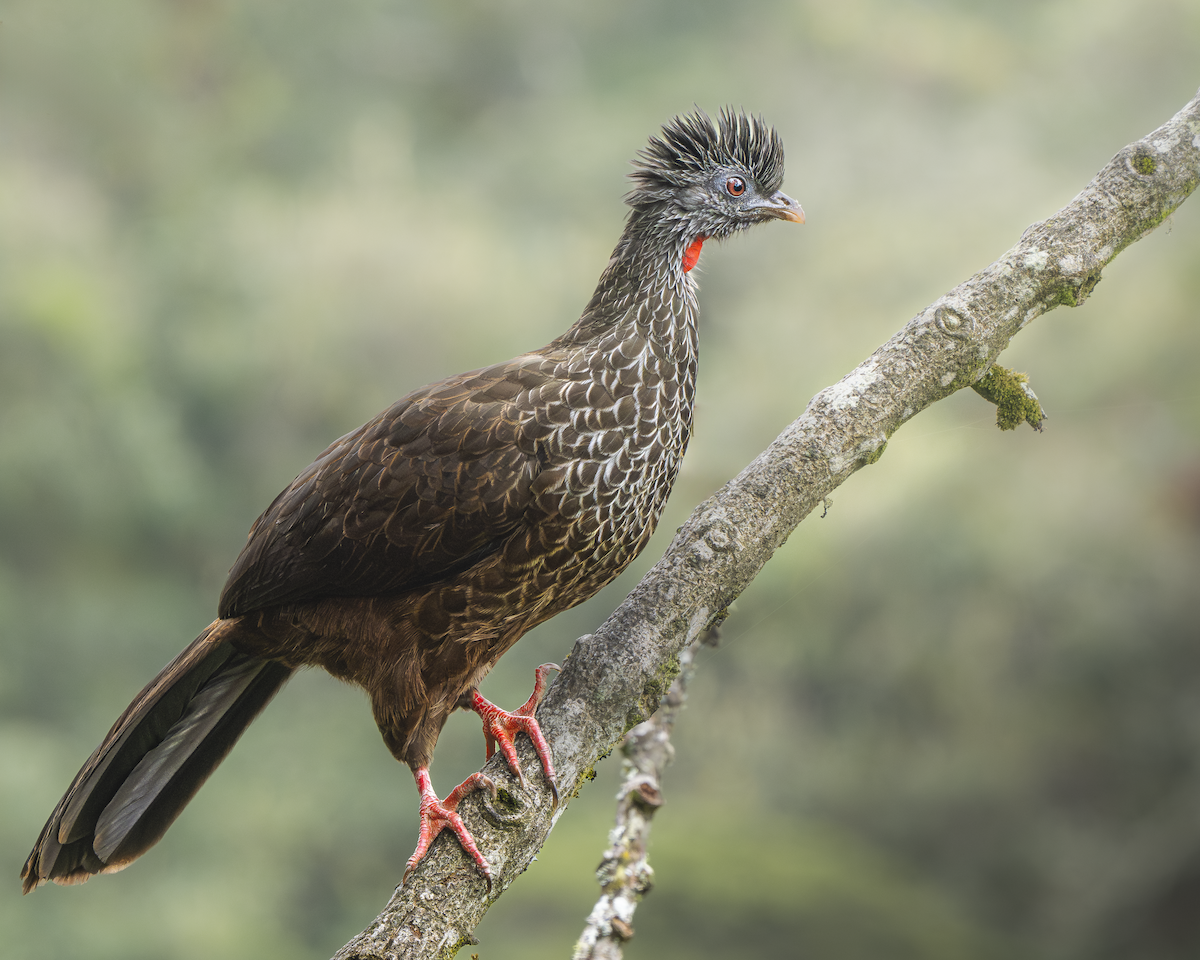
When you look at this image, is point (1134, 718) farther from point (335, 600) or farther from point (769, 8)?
point (769, 8)

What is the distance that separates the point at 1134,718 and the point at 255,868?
4.44 meters

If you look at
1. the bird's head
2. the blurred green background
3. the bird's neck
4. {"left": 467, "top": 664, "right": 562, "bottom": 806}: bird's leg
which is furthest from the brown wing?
the blurred green background

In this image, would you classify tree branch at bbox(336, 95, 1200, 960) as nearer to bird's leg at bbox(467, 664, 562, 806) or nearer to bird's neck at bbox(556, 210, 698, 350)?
bird's leg at bbox(467, 664, 562, 806)

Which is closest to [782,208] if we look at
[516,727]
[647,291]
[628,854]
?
[647,291]

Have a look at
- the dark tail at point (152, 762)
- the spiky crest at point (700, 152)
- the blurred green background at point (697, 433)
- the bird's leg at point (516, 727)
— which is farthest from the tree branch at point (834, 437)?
the blurred green background at point (697, 433)

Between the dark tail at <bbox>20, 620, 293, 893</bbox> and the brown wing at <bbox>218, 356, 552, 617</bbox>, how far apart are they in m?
0.22

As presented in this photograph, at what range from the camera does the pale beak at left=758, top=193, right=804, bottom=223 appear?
264 centimetres

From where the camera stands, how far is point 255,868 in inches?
229

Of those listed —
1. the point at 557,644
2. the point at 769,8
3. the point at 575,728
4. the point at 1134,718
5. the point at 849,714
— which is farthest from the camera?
the point at 769,8

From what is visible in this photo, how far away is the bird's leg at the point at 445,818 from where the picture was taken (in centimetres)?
201

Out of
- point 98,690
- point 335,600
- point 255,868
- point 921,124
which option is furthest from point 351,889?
point 921,124

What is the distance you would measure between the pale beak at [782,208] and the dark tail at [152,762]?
5.31 feet

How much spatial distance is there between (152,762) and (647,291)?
1.64 metres

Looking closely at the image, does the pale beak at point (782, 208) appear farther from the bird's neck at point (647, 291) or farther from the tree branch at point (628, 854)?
the tree branch at point (628, 854)
